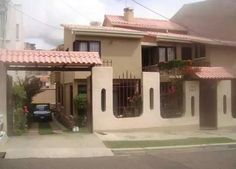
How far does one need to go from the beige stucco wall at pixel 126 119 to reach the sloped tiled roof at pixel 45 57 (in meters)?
0.85

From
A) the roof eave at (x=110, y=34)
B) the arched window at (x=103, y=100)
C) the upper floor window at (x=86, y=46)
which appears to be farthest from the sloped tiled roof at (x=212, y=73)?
the upper floor window at (x=86, y=46)

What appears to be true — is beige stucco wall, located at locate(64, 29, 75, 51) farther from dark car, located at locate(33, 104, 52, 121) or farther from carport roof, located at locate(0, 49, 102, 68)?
carport roof, located at locate(0, 49, 102, 68)

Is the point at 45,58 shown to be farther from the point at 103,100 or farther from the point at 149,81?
the point at 149,81

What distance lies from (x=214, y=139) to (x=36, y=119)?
62.6 ft

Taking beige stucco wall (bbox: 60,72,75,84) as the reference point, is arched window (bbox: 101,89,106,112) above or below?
below

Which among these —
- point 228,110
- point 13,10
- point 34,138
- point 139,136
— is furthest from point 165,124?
point 13,10

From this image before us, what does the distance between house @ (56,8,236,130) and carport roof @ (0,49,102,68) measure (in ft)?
2.90

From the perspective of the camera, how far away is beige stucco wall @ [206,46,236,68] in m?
26.9

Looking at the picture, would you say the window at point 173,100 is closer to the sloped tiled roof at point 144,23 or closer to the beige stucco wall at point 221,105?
the beige stucco wall at point 221,105

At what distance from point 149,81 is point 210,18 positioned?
54.6 ft

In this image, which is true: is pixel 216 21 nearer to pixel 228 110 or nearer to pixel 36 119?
pixel 228 110

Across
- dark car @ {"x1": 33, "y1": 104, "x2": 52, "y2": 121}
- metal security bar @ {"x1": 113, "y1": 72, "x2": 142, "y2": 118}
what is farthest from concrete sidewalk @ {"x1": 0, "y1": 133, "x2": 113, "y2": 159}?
dark car @ {"x1": 33, "y1": 104, "x2": 52, "y2": 121}

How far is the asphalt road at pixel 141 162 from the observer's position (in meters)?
11.4

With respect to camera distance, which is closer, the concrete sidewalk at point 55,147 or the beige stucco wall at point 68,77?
the concrete sidewalk at point 55,147
